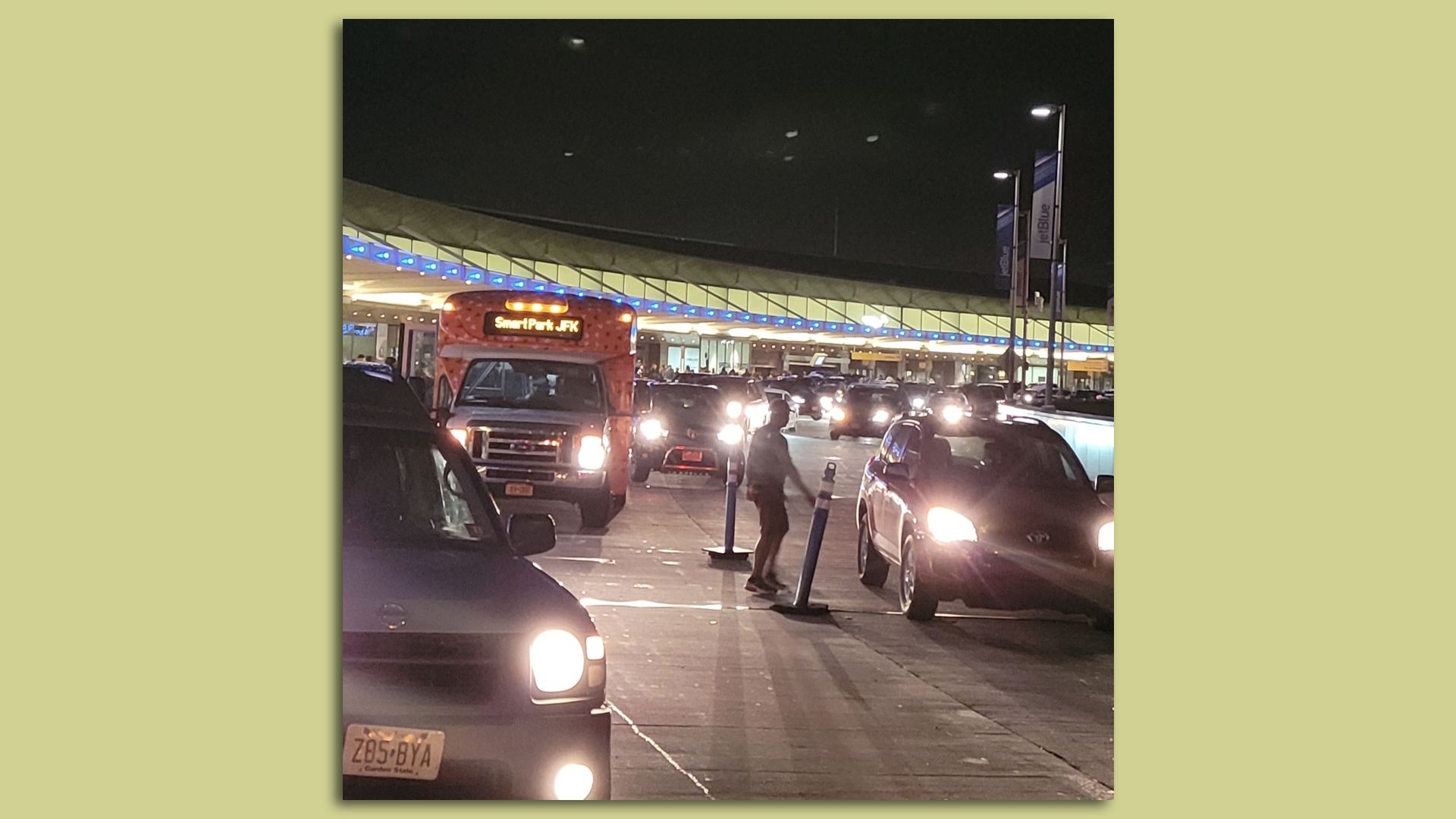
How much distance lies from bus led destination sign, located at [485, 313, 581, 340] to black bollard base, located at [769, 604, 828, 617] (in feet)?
22.4

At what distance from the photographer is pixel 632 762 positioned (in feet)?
25.1

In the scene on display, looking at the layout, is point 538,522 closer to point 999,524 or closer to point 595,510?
point 999,524

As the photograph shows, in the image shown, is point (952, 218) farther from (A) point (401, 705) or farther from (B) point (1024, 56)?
(A) point (401, 705)

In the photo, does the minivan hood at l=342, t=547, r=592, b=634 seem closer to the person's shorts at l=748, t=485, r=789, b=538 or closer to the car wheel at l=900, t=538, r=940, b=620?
the car wheel at l=900, t=538, r=940, b=620

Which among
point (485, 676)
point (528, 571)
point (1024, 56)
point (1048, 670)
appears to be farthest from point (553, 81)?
point (1048, 670)

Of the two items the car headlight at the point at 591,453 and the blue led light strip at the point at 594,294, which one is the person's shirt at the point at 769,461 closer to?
the blue led light strip at the point at 594,294

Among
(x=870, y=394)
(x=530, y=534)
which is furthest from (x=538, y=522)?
(x=870, y=394)

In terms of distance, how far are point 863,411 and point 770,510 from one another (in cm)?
→ 2805

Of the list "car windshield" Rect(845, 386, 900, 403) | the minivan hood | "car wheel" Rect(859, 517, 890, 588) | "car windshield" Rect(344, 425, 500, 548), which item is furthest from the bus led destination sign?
"car windshield" Rect(845, 386, 900, 403)

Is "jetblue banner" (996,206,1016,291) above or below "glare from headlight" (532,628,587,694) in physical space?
above

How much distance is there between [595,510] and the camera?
18.2 m

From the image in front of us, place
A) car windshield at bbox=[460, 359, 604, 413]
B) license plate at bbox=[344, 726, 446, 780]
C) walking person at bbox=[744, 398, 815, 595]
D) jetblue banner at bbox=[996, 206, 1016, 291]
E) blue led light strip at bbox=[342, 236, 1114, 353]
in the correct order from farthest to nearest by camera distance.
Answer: car windshield at bbox=[460, 359, 604, 413] < jetblue banner at bbox=[996, 206, 1016, 291] < walking person at bbox=[744, 398, 815, 595] < blue led light strip at bbox=[342, 236, 1114, 353] < license plate at bbox=[344, 726, 446, 780]

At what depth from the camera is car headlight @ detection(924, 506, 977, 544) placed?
12.0m

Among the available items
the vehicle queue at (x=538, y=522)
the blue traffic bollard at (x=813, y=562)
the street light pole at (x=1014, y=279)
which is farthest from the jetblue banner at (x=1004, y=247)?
the blue traffic bollard at (x=813, y=562)
